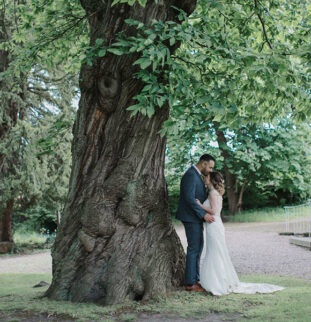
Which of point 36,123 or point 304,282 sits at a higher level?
point 36,123

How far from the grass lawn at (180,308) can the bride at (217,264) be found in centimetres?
21

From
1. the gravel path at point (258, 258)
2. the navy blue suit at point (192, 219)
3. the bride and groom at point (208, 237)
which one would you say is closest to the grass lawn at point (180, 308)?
the bride and groom at point (208, 237)

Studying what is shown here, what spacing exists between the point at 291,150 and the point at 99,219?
58.7ft

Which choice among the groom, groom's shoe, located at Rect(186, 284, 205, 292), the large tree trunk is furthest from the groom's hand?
the large tree trunk

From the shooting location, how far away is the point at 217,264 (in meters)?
6.42

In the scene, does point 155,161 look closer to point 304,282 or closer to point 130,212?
point 130,212

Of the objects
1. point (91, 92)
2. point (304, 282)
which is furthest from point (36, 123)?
point (304, 282)

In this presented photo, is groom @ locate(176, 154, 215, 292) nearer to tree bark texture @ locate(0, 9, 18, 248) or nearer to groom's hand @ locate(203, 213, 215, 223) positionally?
groom's hand @ locate(203, 213, 215, 223)

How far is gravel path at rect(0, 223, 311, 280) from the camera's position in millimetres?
9469

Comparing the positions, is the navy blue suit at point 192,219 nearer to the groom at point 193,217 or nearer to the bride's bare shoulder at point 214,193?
the groom at point 193,217

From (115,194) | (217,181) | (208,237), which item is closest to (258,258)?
(208,237)

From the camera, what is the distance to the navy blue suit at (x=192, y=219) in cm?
623

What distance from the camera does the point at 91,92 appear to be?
5.95 metres

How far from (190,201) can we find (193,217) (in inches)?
10.6
